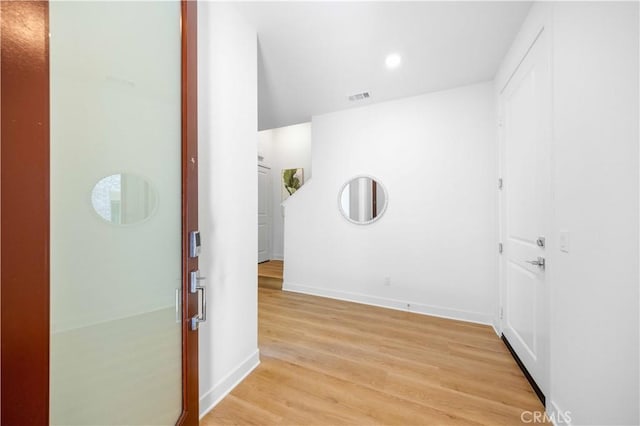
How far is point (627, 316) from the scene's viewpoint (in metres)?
0.97

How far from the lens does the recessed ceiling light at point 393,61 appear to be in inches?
85.2

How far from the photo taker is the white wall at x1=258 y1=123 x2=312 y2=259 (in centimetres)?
579

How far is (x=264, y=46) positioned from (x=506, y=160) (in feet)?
7.64

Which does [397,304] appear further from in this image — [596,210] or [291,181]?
[291,181]

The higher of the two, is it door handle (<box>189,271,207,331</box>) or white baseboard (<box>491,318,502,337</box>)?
door handle (<box>189,271,207,331</box>)

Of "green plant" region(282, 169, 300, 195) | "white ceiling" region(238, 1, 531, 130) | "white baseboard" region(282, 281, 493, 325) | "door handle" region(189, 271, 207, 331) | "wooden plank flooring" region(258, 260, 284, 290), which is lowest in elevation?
"wooden plank flooring" region(258, 260, 284, 290)

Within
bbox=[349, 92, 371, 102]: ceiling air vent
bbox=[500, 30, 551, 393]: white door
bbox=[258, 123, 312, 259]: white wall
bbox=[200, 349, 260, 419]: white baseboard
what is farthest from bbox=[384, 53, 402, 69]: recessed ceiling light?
bbox=[258, 123, 312, 259]: white wall

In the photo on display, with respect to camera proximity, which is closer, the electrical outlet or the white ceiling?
the electrical outlet

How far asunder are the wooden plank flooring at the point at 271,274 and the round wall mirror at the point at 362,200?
1680mm

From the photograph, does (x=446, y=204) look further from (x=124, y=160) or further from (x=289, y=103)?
(x=124, y=160)

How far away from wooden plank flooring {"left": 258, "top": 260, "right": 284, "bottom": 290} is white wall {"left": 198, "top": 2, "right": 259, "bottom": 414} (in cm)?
215

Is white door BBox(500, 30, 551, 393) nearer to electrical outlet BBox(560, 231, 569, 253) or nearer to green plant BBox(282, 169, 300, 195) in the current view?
electrical outlet BBox(560, 231, 569, 253)

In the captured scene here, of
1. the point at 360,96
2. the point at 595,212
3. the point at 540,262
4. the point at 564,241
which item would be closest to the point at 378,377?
the point at 540,262

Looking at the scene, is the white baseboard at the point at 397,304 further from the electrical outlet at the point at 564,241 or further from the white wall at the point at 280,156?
the white wall at the point at 280,156
